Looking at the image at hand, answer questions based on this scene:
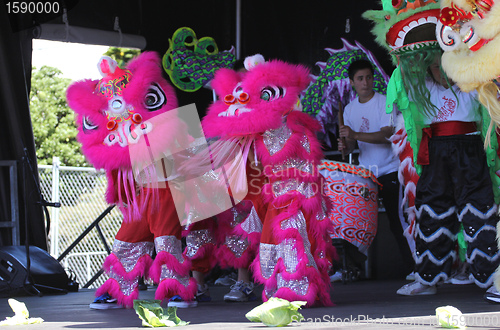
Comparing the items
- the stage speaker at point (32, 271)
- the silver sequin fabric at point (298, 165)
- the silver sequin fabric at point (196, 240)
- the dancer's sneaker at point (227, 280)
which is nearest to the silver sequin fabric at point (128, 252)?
the silver sequin fabric at point (196, 240)

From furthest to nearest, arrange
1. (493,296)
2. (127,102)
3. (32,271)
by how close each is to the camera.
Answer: (32,271) → (127,102) → (493,296)

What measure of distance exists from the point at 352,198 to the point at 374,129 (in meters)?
0.68

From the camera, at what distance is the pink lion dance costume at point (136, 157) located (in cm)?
334

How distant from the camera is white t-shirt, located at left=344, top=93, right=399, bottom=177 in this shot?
496 cm

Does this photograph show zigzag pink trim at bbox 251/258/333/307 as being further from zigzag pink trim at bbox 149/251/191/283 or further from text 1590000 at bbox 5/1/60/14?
text 1590000 at bbox 5/1/60/14

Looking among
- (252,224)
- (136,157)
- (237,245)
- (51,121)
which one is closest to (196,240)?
(237,245)

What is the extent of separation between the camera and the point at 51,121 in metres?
11.8

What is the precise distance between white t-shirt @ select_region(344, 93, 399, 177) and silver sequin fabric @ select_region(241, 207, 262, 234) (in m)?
1.59

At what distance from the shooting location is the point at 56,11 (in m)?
5.32

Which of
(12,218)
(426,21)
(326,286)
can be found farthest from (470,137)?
(12,218)

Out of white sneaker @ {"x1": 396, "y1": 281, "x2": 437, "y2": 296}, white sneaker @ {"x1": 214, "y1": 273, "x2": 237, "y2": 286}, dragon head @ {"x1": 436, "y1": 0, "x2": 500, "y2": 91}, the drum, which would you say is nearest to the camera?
dragon head @ {"x1": 436, "y1": 0, "x2": 500, "y2": 91}

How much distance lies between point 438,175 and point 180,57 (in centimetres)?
291

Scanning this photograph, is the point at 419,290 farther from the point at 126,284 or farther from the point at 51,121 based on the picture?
the point at 51,121

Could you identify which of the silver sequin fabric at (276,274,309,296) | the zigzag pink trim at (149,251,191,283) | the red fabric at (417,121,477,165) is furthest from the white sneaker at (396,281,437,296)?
the zigzag pink trim at (149,251,191,283)
